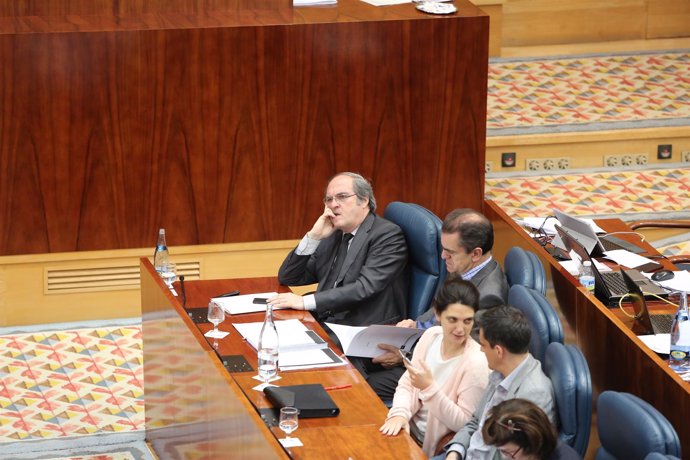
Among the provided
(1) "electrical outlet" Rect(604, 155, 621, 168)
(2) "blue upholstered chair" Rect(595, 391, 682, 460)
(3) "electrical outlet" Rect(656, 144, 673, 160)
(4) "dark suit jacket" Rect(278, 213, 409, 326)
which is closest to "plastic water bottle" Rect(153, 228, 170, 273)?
(4) "dark suit jacket" Rect(278, 213, 409, 326)

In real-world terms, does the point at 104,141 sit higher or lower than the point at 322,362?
higher

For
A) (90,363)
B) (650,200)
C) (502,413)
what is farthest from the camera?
(650,200)

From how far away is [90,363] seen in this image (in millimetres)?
6289

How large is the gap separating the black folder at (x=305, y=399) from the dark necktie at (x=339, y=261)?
1.27 metres

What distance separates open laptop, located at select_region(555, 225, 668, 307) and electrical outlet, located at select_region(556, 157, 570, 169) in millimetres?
3080

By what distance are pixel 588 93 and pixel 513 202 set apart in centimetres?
155

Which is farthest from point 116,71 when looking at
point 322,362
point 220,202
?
point 322,362

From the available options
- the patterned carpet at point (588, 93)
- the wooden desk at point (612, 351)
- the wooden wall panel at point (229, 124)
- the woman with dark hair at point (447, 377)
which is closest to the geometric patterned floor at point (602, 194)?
the patterned carpet at point (588, 93)

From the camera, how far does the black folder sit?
13.3 feet

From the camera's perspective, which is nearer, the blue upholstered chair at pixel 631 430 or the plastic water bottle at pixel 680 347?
the blue upholstered chair at pixel 631 430

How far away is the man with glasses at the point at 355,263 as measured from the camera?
5277 millimetres

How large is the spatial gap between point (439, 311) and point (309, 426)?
2.05 feet

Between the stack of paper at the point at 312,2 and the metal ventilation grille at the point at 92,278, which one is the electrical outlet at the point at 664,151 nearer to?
the stack of paper at the point at 312,2

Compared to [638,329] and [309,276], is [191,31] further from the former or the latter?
[638,329]
